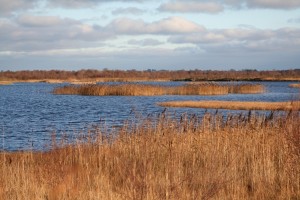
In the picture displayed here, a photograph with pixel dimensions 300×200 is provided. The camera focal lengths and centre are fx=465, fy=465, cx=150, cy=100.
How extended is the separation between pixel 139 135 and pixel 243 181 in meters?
3.46

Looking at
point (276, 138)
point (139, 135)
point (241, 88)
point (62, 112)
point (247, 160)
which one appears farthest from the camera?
point (241, 88)

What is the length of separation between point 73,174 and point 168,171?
1559 millimetres

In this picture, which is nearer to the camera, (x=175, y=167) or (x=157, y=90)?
(x=175, y=167)

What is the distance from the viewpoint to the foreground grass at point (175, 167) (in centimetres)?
649

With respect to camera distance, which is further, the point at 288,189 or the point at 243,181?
the point at 243,181

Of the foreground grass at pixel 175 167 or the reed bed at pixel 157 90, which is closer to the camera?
the foreground grass at pixel 175 167

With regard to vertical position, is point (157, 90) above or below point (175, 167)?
below

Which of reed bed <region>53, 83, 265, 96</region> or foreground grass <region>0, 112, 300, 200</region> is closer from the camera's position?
foreground grass <region>0, 112, 300, 200</region>

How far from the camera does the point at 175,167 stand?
7.89 meters

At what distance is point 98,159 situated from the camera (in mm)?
9266

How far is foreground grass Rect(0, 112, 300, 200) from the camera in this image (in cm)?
649

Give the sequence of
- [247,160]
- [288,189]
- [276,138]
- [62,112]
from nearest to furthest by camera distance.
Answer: [288,189] < [247,160] < [276,138] < [62,112]

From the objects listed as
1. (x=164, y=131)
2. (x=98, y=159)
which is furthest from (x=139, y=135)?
(x=98, y=159)

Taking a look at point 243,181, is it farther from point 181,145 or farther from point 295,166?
point 181,145
